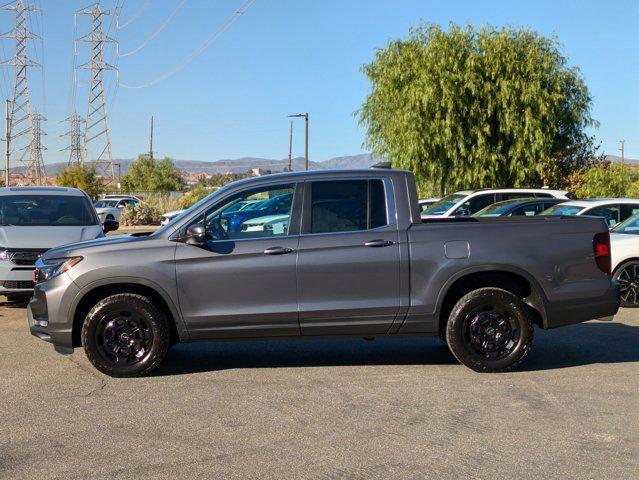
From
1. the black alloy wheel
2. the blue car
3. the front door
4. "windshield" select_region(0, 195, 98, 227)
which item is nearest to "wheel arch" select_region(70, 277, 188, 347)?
the front door

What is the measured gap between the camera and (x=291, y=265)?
23.3 ft

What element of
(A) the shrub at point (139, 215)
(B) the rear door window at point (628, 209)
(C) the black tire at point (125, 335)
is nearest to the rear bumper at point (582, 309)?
(C) the black tire at point (125, 335)

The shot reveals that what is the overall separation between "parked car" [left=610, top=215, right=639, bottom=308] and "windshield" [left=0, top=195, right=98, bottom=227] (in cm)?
799

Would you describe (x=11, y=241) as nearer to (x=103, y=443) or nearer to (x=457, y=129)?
(x=103, y=443)

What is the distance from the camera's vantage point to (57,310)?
7250 mm

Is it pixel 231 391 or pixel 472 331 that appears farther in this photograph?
pixel 472 331

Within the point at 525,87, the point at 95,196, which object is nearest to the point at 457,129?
the point at 525,87

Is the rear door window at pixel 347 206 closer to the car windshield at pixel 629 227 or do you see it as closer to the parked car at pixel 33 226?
the parked car at pixel 33 226

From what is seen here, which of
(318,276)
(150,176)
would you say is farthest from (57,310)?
(150,176)

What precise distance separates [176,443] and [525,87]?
2749 centimetres

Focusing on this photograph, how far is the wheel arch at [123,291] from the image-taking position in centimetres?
717

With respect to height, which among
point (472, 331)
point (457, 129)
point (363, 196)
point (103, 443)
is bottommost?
point (103, 443)

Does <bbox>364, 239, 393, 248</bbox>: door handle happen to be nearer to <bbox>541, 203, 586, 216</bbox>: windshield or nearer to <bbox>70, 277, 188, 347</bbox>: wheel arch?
<bbox>70, 277, 188, 347</bbox>: wheel arch

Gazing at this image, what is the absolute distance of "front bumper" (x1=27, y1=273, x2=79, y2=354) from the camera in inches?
285
